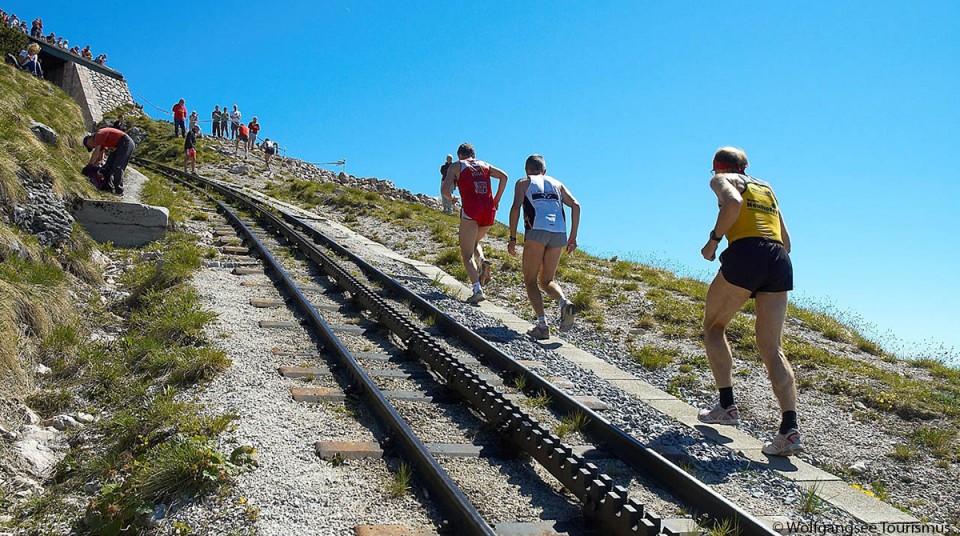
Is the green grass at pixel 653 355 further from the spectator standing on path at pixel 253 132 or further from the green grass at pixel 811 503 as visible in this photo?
the spectator standing on path at pixel 253 132

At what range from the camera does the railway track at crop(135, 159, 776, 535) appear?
327 cm

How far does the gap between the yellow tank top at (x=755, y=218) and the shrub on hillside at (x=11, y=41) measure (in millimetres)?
26381

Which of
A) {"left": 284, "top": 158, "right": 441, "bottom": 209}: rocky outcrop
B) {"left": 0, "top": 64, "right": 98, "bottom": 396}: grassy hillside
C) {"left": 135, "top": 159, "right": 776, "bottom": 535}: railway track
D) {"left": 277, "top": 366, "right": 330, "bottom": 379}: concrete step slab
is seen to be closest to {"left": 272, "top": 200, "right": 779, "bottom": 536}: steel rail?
{"left": 135, "top": 159, "right": 776, "bottom": 535}: railway track

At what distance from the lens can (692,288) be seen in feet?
34.8

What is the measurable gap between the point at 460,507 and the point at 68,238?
22.9 ft

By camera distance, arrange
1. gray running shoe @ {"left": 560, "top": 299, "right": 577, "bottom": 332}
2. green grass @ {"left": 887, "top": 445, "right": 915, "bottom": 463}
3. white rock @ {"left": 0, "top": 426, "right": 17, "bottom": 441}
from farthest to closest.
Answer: gray running shoe @ {"left": 560, "top": 299, "right": 577, "bottom": 332}
green grass @ {"left": 887, "top": 445, "right": 915, "bottom": 463}
white rock @ {"left": 0, "top": 426, "right": 17, "bottom": 441}

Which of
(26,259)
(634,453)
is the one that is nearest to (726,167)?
(634,453)

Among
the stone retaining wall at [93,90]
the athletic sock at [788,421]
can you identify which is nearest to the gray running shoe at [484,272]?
the athletic sock at [788,421]

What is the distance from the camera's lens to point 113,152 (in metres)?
12.7

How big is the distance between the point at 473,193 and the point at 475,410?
4305 millimetres

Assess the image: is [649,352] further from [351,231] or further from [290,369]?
[351,231]

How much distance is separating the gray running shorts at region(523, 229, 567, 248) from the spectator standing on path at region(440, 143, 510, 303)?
1360 millimetres

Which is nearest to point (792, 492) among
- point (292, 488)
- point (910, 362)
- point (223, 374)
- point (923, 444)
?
point (923, 444)

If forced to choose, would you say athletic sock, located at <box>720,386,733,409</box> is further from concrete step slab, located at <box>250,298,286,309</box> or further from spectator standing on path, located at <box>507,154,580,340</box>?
concrete step slab, located at <box>250,298,286,309</box>
